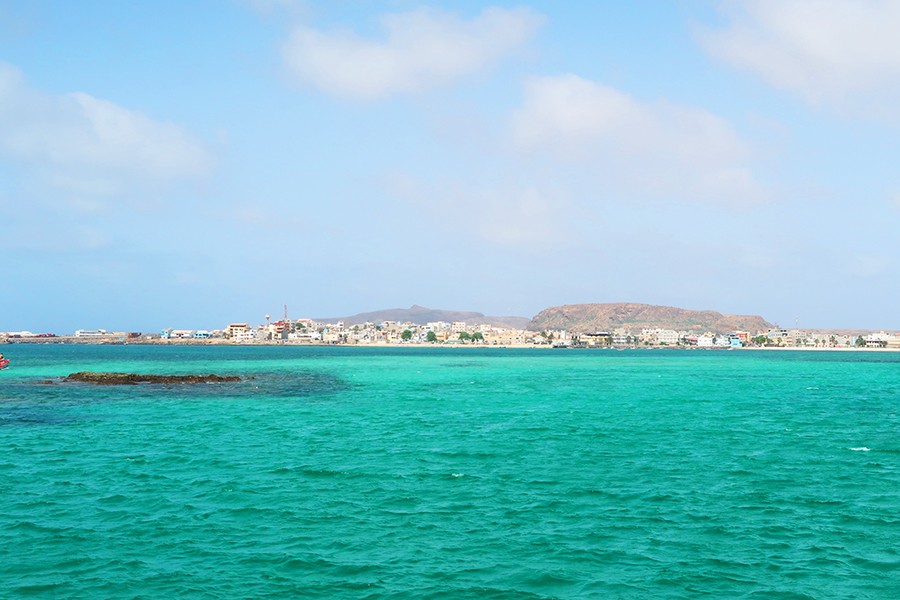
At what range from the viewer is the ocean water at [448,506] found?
17.3 metres

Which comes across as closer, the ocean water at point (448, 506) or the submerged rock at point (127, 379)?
the ocean water at point (448, 506)

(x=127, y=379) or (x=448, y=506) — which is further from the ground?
(x=127, y=379)

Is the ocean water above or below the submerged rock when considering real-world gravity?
below

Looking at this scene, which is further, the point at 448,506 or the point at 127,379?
the point at 127,379

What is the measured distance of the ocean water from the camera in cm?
1728

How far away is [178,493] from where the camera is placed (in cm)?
2573

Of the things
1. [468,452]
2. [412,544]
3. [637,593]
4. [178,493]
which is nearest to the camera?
[637,593]

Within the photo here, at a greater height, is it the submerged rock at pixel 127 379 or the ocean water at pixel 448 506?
the submerged rock at pixel 127 379

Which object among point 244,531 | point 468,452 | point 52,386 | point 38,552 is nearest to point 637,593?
point 244,531

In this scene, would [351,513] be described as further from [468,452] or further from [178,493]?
[468,452]

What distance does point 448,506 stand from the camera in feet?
78.4

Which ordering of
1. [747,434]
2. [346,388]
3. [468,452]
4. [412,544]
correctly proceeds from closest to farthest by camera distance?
[412,544] → [468,452] → [747,434] → [346,388]

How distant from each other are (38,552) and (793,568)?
65.6 ft

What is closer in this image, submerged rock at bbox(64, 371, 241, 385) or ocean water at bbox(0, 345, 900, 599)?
ocean water at bbox(0, 345, 900, 599)
